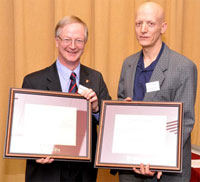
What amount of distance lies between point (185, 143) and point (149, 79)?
0.49m

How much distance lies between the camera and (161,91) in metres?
1.91

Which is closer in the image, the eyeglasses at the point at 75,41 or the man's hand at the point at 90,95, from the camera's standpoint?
the man's hand at the point at 90,95

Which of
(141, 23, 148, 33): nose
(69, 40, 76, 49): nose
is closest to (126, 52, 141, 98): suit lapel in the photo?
(141, 23, 148, 33): nose

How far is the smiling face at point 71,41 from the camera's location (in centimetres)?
201

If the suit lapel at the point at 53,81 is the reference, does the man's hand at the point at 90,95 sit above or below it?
below

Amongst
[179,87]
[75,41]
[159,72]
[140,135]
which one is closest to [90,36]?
[75,41]

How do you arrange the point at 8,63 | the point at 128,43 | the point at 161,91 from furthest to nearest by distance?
1. the point at 128,43
2. the point at 8,63
3. the point at 161,91

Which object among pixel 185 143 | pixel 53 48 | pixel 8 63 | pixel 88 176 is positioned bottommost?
pixel 88 176

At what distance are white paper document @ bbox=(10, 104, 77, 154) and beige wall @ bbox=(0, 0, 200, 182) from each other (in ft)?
3.68

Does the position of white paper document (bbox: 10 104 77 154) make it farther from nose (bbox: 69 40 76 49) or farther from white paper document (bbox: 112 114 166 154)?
nose (bbox: 69 40 76 49)

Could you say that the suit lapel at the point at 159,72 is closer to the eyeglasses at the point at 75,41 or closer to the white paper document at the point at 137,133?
the white paper document at the point at 137,133

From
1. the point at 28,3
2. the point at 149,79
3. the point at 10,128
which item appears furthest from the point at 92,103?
the point at 28,3

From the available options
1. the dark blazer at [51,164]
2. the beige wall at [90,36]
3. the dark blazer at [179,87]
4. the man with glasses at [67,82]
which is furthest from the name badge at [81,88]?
the beige wall at [90,36]

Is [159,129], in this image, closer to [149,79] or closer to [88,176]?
[149,79]
